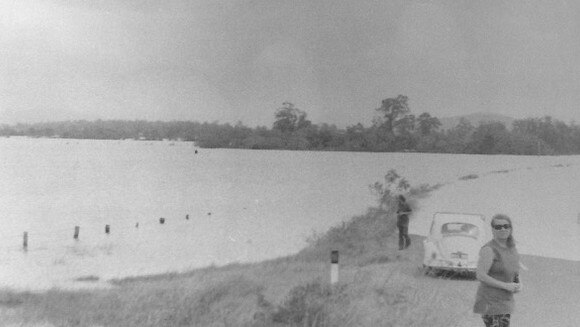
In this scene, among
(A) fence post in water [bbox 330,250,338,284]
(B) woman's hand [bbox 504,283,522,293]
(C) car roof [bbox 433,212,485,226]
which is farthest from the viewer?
(C) car roof [bbox 433,212,485,226]

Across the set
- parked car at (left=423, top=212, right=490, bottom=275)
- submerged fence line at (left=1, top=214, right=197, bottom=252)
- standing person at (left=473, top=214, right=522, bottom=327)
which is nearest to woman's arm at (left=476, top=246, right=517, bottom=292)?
standing person at (left=473, top=214, right=522, bottom=327)

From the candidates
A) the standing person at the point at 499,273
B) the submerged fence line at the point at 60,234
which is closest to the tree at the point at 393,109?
the standing person at the point at 499,273

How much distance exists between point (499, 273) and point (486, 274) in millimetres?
125

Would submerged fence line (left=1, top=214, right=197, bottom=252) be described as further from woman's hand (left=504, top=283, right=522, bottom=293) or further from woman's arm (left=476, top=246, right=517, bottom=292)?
woman's hand (left=504, top=283, right=522, bottom=293)

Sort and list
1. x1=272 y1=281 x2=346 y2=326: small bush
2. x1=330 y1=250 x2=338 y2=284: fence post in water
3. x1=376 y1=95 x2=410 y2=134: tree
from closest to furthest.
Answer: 1. x1=272 y1=281 x2=346 y2=326: small bush
2. x1=330 y1=250 x2=338 y2=284: fence post in water
3. x1=376 y1=95 x2=410 y2=134: tree

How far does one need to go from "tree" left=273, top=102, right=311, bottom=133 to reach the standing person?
18.2 metres

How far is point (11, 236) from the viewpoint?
1313 inches

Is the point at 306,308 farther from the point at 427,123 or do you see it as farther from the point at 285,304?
the point at 427,123

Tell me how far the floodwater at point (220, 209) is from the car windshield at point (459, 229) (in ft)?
14.6

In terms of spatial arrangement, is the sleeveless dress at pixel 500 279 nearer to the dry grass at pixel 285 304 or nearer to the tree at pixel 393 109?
the dry grass at pixel 285 304

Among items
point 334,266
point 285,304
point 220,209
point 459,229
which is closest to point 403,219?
point 459,229

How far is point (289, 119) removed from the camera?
26.8 meters

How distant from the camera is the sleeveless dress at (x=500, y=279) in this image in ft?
18.0

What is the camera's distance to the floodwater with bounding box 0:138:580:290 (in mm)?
24234
